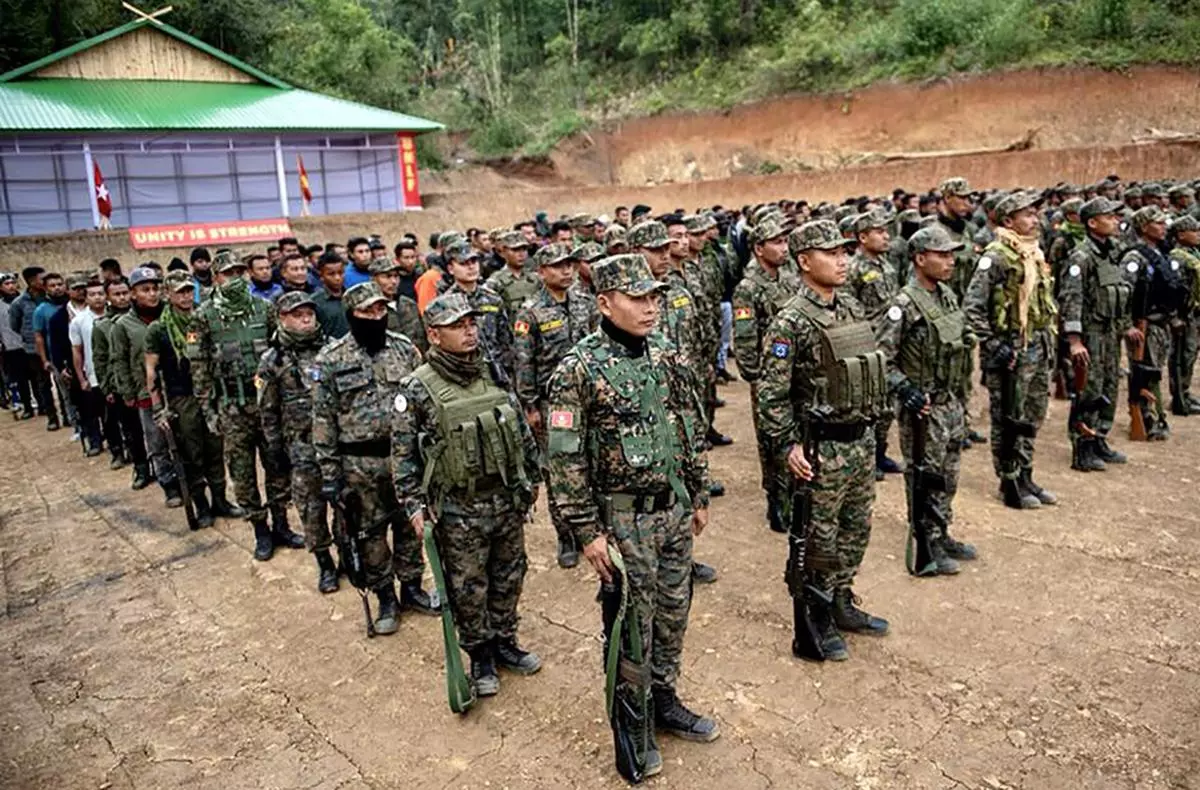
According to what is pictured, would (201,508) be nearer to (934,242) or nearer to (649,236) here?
(649,236)

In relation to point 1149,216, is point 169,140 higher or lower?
higher

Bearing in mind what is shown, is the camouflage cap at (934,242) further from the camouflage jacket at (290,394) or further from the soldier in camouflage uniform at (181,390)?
the soldier in camouflage uniform at (181,390)

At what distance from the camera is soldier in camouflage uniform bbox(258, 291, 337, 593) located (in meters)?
5.43

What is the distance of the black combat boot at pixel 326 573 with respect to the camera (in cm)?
561

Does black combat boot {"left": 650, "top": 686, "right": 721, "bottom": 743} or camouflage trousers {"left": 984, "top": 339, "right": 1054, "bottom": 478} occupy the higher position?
camouflage trousers {"left": 984, "top": 339, "right": 1054, "bottom": 478}

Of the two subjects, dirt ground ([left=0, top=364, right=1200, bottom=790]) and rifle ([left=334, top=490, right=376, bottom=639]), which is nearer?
dirt ground ([left=0, top=364, right=1200, bottom=790])

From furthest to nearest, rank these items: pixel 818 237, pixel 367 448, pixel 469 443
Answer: pixel 367 448
pixel 818 237
pixel 469 443

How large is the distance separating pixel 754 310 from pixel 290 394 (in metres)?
3.34

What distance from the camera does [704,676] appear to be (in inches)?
169

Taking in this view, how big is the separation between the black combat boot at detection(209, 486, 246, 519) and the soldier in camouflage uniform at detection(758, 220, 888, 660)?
500 cm

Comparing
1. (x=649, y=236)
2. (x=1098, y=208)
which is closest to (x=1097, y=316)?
(x=1098, y=208)

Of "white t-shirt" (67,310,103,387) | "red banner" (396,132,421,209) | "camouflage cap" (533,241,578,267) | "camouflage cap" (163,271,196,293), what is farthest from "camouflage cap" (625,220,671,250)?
"red banner" (396,132,421,209)

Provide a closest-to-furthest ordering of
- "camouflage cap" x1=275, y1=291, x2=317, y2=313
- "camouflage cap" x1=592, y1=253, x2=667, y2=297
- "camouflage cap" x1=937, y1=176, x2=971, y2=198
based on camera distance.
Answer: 1. "camouflage cap" x1=592, y1=253, x2=667, y2=297
2. "camouflage cap" x1=275, y1=291, x2=317, y2=313
3. "camouflage cap" x1=937, y1=176, x2=971, y2=198

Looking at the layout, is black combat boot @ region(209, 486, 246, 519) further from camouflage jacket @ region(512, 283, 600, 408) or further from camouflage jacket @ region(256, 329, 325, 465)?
camouflage jacket @ region(512, 283, 600, 408)
